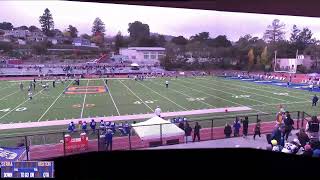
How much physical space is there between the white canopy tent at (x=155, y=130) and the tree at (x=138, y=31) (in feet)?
4.77

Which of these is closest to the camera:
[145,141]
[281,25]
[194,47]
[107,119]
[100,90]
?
[145,141]

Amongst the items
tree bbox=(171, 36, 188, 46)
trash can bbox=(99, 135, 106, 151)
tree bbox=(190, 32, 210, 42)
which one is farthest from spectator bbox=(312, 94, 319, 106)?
trash can bbox=(99, 135, 106, 151)

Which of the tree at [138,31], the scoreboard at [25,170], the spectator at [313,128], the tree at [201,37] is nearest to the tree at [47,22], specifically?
the tree at [138,31]

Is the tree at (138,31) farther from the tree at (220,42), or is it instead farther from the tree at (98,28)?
the tree at (220,42)

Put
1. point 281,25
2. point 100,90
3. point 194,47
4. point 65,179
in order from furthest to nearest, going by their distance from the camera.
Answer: point 100,90
point 194,47
point 281,25
point 65,179

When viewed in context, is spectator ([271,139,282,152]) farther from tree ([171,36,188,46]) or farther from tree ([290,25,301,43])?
tree ([171,36,188,46])

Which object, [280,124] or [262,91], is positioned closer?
[280,124]

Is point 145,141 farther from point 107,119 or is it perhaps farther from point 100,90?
point 100,90

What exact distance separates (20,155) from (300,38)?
5.76 metres

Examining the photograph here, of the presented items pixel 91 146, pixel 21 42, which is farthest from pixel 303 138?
pixel 21 42

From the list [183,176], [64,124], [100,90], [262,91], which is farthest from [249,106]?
[183,176]

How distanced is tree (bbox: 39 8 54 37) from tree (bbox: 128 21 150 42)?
119cm

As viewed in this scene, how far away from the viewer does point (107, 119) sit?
25.6 ft

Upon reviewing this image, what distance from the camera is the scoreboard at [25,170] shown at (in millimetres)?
3787
